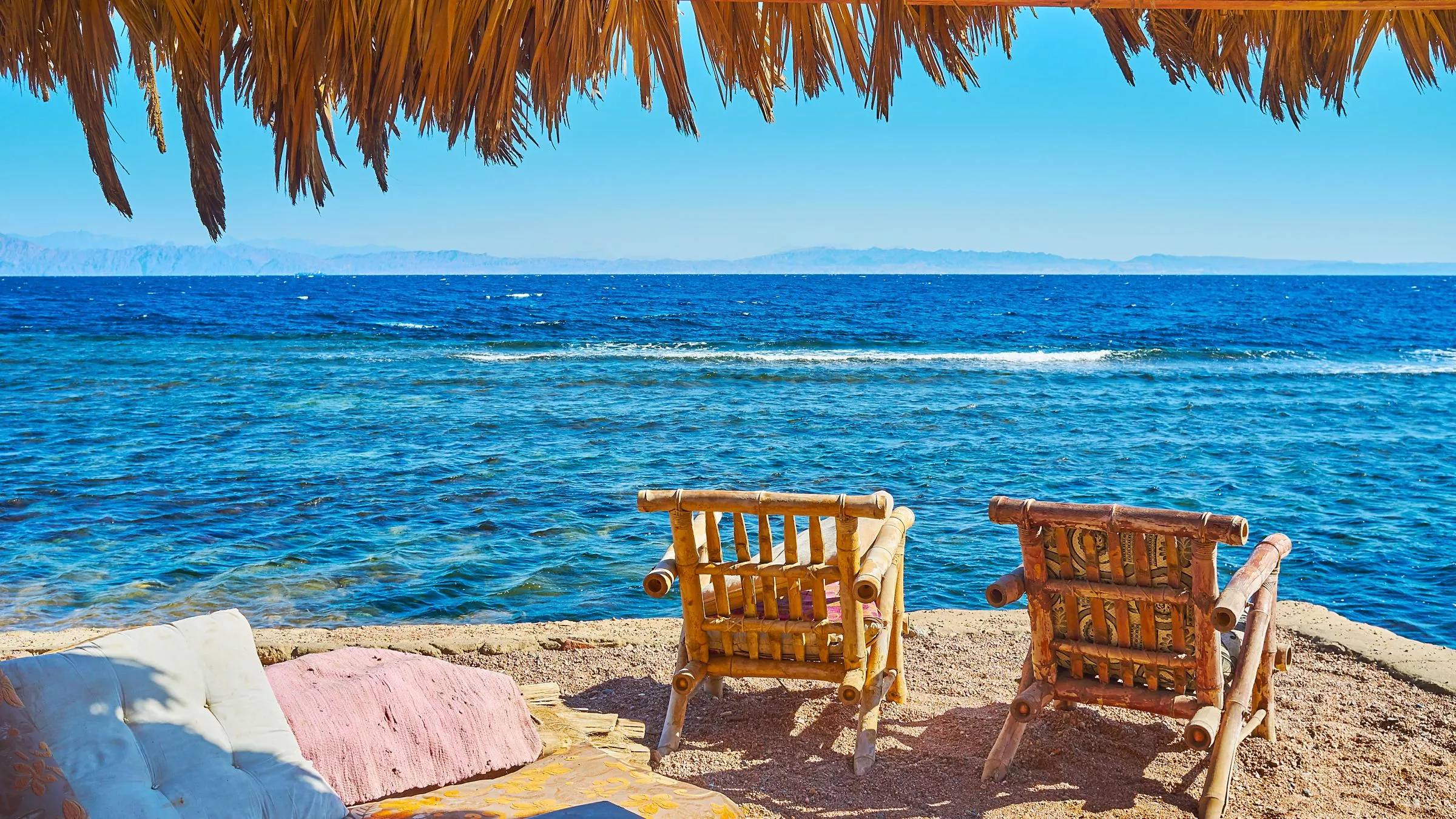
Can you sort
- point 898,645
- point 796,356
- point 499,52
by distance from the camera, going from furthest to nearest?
point 796,356 → point 898,645 → point 499,52

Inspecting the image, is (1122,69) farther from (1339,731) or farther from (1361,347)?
(1361,347)

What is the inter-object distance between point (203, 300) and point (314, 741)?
57.8 meters

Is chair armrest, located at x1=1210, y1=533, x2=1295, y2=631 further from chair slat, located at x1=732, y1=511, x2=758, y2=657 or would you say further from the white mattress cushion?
the white mattress cushion

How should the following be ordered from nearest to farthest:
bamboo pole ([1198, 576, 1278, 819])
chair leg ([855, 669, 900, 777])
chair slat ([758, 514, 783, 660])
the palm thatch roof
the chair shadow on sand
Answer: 1. the palm thatch roof
2. bamboo pole ([1198, 576, 1278, 819])
3. the chair shadow on sand
4. chair leg ([855, 669, 900, 777])
5. chair slat ([758, 514, 783, 660])

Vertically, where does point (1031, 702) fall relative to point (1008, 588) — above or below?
below

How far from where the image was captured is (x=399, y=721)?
2.94 metres

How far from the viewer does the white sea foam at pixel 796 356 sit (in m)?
25.3

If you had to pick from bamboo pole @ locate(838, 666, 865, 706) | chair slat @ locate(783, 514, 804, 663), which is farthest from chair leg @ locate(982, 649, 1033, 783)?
chair slat @ locate(783, 514, 804, 663)

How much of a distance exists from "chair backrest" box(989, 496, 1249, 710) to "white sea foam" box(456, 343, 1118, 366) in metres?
20.9

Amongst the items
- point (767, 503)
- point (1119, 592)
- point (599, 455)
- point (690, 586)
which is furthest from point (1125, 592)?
point (599, 455)

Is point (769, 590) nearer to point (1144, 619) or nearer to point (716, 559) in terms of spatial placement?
point (716, 559)

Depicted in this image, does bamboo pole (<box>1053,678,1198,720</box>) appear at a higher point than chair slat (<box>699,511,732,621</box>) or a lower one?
lower

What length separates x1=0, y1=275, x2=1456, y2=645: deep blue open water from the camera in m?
7.32

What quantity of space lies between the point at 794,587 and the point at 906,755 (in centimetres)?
72
